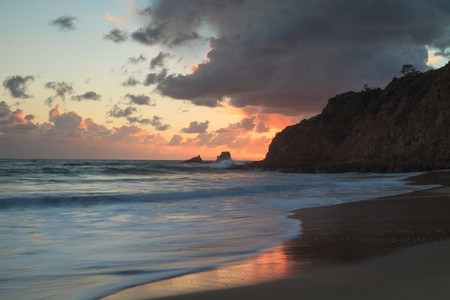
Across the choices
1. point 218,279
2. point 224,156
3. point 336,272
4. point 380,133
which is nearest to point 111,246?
point 218,279

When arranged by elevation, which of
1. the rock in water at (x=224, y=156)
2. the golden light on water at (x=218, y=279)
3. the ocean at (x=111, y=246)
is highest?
the rock in water at (x=224, y=156)

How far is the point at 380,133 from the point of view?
35938 mm

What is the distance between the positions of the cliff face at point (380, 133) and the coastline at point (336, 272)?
2489 cm

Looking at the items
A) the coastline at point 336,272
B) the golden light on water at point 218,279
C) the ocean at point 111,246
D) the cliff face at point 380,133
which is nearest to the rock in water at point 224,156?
the cliff face at point 380,133

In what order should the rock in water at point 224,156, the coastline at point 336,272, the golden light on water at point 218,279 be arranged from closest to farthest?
1. the coastline at point 336,272
2. the golden light on water at point 218,279
3. the rock in water at point 224,156

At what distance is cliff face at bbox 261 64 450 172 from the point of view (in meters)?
26.6

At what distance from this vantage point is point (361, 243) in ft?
14.5

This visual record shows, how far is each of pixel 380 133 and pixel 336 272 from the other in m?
36.4

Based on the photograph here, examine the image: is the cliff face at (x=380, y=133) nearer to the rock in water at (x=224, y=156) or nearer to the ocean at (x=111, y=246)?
the ocean at (x=111, y=246)

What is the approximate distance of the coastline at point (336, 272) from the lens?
255cm

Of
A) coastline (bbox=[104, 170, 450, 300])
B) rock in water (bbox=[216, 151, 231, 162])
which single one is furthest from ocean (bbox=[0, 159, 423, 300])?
rock in water (bbox=[216, 151, 231, 162])

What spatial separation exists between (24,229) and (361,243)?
6.57m

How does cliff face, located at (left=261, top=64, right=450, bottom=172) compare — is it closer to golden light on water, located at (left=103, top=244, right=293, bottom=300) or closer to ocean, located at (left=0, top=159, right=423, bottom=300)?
ocean, located at (left=0, top=159, right=423, bottom=300)

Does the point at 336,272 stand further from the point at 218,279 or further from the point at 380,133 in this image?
the point at 380,133
